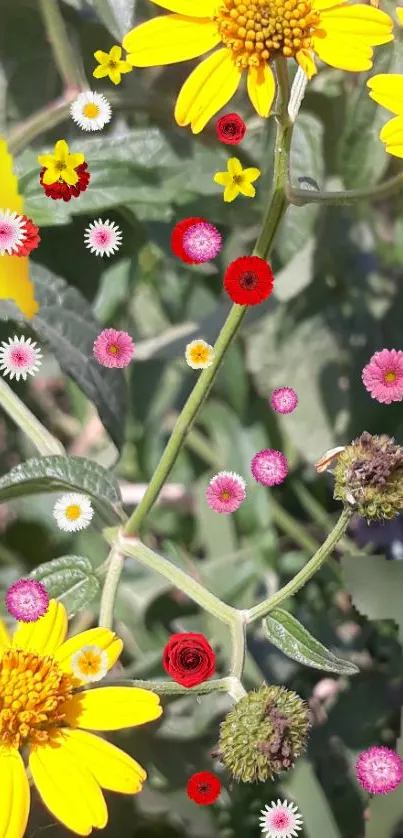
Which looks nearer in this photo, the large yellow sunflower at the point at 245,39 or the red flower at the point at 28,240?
the large yellow sunflower at the point at 245,39

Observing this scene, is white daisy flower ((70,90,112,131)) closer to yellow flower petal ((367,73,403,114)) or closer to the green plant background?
the green plant background

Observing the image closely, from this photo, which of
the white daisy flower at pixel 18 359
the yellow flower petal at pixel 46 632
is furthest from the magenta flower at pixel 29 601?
the white daisy flower at pixel 18 359

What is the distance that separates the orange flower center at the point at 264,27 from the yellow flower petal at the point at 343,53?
11mm

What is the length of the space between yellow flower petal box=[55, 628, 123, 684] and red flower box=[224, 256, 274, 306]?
0.17 metres

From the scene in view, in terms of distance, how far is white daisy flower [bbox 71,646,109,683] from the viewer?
44 cm

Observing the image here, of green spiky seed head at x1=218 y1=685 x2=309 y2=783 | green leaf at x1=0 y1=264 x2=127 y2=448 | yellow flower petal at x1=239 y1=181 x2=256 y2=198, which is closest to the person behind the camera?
green spiky seed head at x1=218 y1=685 x2=309 y2=783

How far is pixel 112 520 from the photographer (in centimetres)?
53

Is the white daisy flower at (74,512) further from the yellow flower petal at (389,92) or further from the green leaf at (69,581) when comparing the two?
the yellow flower petal at (389,92)

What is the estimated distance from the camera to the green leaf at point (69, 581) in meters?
0.49

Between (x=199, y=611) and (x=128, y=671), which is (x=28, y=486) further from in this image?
(x=199, y=611)

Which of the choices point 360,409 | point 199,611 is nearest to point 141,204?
point 360,409

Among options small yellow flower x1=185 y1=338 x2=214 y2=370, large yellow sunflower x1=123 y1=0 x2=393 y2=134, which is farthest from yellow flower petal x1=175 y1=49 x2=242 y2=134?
small yellow flower x1=185 y1=338 x2=214 y2=370

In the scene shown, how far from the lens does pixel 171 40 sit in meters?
0.48

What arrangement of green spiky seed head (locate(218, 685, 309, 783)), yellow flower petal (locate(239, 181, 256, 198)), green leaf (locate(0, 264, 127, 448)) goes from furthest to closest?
green leaf (locate(0, 264, 127, 448))
yellow flower petal (locate(239, 181, 256, 198))
green spiky seed head (locate(218, 685, 309, 783))
